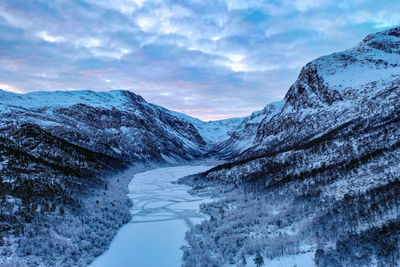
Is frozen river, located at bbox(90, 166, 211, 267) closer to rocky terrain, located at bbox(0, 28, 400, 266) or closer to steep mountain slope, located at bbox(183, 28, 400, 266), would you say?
rocky terrain, located at bbox(0, 28, 400, 266)

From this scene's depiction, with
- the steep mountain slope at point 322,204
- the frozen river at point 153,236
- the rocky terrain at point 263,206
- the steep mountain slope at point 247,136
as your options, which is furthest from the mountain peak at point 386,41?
the frozen river at point 153,236

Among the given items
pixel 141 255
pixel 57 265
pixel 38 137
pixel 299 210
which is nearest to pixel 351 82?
pixel 299 210

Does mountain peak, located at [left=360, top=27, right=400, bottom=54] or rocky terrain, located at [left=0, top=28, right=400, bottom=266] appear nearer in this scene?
rocky terrain, located at [left=0, top=28, right=400, bottom=266]

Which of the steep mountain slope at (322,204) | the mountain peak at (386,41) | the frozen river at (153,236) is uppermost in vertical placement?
the mountain peak at (386,41)

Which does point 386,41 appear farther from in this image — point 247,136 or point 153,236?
point 153,236

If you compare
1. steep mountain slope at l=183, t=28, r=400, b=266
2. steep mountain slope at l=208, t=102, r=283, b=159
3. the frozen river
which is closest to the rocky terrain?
steep mountain slope at l=183, t=28, r=400, b=266

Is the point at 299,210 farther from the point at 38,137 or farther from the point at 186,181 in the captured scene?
the point at 38,137

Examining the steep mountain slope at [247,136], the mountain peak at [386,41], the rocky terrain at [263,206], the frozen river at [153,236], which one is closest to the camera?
the rocky terrain at [263,206]

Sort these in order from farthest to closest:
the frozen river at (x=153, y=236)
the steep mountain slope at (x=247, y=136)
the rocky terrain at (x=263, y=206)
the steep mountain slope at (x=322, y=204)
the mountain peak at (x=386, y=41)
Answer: the steep mountain slope at (x=247, y=136) → the mountain peak at (x=386, y=41) → the frozen river at (x=153, y=236) → the rocky terrain at (x=263, y=206) → the steep mountain slope at (x=322, y=204)

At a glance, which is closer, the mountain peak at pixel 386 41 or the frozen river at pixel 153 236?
the frozen river at pixel 153 236

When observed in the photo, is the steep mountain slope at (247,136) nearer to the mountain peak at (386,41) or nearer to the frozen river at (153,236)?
the mountain peak at (386,41)

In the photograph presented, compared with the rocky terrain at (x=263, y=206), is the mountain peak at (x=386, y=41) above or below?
above
